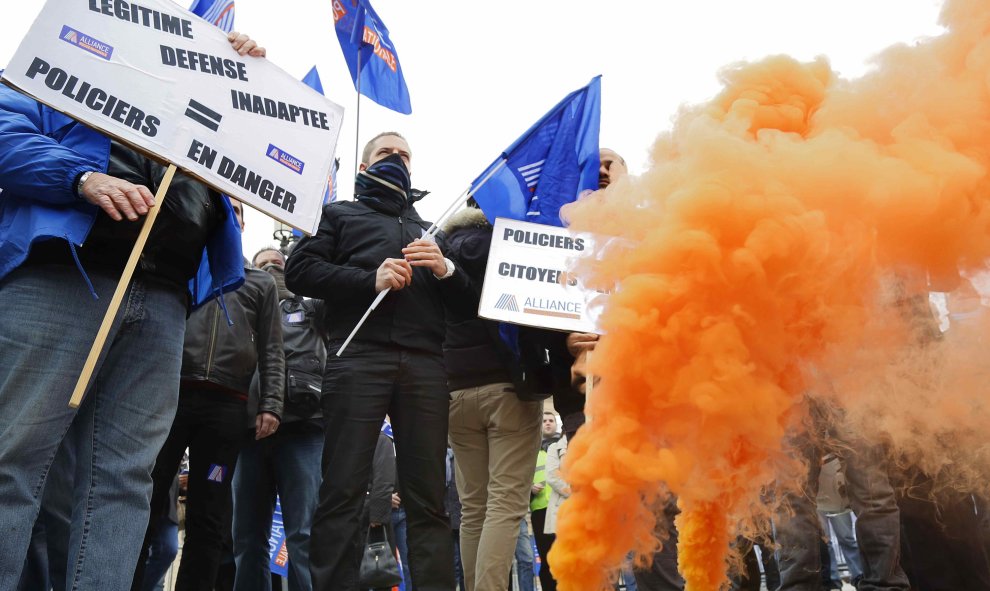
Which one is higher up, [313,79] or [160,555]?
[313,79]

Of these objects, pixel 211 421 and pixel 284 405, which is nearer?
pixel 211 421

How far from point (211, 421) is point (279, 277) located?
196cm

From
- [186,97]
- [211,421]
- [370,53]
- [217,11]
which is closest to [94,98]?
[186,97]

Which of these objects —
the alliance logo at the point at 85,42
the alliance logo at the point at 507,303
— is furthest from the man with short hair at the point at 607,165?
the alliance logo at the point at 85,42

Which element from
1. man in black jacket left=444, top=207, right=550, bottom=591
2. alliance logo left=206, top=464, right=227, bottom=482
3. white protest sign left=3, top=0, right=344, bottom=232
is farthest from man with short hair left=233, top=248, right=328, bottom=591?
white protest sign left=3, top=0, right=344, bottom=232

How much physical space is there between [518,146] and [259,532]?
3214 millimetres

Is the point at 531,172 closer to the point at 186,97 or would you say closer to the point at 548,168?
the point at 548,168

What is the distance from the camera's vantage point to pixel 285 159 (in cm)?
400

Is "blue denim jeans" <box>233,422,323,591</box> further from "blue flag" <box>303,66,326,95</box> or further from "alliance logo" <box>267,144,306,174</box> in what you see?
"blue flag" <box>303,66,326,95</box>

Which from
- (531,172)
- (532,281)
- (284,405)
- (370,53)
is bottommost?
(284,405)

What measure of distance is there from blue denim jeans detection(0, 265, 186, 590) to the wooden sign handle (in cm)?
8

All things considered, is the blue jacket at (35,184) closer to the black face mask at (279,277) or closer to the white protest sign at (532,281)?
the white protest sign at (532,281)

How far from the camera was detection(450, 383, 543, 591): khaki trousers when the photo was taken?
436 cm

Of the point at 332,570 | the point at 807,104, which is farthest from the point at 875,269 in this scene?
the point at 332,570
